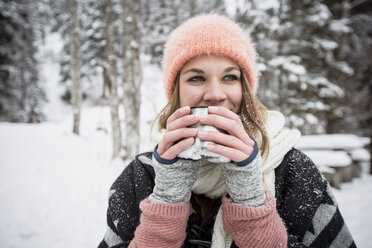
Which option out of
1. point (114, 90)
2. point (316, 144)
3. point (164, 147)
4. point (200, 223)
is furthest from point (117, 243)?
point (316, 144)

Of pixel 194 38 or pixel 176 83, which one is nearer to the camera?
pixel 194 38

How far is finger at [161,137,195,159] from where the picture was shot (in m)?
0.91

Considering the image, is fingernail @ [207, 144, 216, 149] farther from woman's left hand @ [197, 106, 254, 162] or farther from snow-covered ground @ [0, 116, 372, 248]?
snow-covered ground @ [0, 116, 372, 248]

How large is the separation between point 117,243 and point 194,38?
5.41ft

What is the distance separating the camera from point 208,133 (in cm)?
91

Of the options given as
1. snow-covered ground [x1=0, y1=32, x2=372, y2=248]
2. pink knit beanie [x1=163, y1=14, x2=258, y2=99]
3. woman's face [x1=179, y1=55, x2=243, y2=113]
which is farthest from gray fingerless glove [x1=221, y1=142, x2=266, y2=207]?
snow-covered ground [x1=0, y1=32, x2=372, y2=248]

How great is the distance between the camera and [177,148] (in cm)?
93

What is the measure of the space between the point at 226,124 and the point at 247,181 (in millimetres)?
305

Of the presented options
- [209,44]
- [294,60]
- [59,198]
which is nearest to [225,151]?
A: [209,44]

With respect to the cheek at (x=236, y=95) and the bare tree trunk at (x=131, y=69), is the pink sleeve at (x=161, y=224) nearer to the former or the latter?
the cheek at (x=236, y=95)

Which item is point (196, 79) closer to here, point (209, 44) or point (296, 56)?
point (209, 44)

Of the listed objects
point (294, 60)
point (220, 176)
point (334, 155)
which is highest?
point (294, 60)

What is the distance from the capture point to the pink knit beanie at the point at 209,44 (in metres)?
1.41

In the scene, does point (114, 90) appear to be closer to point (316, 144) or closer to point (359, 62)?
point (316, 144)
